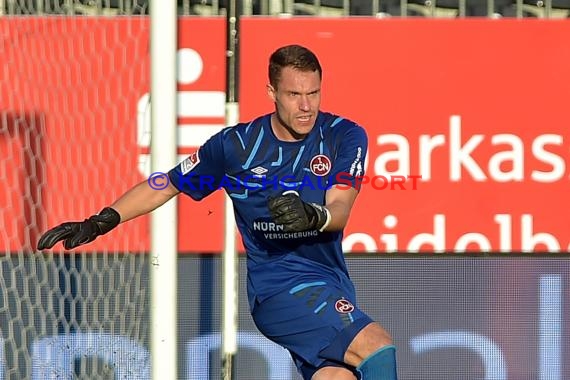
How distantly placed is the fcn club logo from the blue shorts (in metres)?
0.34

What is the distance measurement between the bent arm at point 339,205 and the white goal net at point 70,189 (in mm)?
Result: 1496

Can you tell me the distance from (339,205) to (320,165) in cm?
22

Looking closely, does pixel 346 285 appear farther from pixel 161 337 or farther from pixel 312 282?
pixel 161 337

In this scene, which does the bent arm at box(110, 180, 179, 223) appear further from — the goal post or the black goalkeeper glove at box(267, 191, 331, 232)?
the black goalkeeper glove at box(267, 191, 331, 232)

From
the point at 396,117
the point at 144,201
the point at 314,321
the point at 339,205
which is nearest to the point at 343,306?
the point at 314,321

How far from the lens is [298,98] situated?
334 centimetres

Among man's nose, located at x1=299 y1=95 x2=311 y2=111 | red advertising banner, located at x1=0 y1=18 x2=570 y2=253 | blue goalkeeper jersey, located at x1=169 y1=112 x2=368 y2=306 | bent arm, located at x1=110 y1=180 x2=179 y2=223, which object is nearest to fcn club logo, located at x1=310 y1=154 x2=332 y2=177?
blue goalkeeper jersey, located at x1=169 y1=112 x2=368 y2=306

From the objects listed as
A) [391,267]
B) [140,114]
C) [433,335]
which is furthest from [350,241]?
[140,114]

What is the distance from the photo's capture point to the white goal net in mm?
4551

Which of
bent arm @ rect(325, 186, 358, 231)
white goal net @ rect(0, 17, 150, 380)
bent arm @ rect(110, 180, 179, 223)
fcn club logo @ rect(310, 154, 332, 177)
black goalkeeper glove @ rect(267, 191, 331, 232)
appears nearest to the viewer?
black goalkeeper glove @ rect(267, 191, 331, 232)

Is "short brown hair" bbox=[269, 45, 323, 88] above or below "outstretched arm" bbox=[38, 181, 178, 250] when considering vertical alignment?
above

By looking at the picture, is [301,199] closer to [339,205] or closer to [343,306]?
[339,205]

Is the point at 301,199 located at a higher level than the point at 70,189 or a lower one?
higher

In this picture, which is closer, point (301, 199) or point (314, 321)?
point (301, 199)
